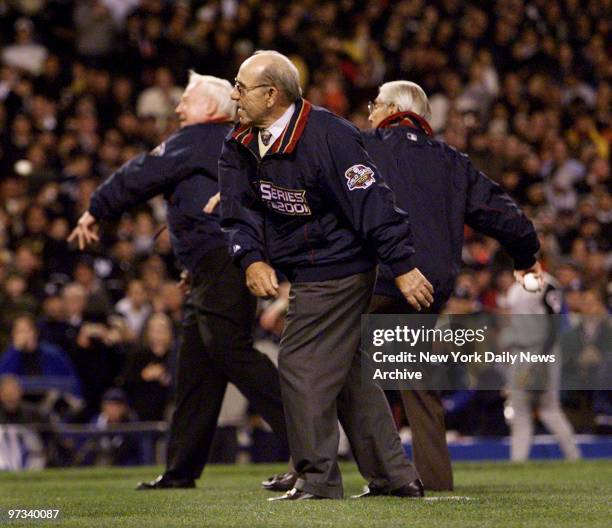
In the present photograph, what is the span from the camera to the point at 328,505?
552cm

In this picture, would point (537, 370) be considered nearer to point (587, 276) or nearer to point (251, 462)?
point (251, 462)

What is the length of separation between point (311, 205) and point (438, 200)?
1162mm

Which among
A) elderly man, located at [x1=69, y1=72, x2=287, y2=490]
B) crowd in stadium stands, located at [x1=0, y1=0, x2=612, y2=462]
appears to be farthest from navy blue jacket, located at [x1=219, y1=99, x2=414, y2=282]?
crowd in stadium stands, located at [x1=0, y1=0, x2=612, y2=462]

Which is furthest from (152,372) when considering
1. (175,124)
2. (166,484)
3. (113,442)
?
(166,484)

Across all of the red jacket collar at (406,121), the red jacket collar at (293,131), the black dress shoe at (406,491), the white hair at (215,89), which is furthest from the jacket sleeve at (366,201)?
the white hair at (215,89)

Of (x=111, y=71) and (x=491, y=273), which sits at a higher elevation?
(x=111, y=71)

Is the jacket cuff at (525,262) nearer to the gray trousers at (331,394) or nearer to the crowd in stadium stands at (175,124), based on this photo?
the gray trousers at (331,394)

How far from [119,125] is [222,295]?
906cm

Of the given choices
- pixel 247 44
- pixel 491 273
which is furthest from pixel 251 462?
pixel 247 44

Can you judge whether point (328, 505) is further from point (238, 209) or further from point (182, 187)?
point (182, 187)

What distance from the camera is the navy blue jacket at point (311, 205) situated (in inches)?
223

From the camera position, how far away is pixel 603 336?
11.8 meters

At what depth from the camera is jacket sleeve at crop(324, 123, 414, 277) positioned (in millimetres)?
5609

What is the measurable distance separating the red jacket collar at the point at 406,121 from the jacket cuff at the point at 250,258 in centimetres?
145
